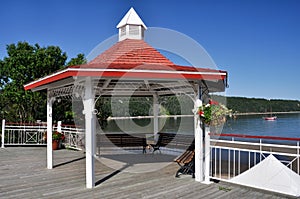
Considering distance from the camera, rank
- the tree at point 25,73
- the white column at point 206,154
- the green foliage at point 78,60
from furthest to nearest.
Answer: the green foliage at point 78,60 < the tree at point 25,73 < the white column at point 206,154

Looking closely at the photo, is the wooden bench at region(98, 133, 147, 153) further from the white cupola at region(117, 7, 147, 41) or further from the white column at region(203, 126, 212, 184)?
the white column at region(203, 126, 212, 184)

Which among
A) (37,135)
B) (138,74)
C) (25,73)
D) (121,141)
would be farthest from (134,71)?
(25,73)

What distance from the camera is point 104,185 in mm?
5152

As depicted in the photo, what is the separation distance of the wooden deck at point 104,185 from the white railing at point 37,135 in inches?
110

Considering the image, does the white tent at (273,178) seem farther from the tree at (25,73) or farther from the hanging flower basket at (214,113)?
the tree at (25,73)

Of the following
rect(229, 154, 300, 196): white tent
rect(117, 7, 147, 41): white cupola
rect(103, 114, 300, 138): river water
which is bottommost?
rect(103, 114, 300, 138): river water

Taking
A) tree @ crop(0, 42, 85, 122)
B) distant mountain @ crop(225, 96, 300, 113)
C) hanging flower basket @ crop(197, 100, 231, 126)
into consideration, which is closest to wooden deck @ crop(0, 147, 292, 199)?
hanging flower basket @ crop(197, 100, 231, 126)

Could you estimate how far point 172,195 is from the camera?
452cm

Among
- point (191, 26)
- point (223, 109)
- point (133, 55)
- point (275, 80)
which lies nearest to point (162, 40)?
point (133, 55)

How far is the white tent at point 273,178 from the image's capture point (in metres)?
4.37

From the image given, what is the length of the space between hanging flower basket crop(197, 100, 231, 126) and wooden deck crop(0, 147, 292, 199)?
1208 mm

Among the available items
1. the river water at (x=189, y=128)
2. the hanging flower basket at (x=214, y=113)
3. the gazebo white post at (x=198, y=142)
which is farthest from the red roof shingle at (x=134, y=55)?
the river water at (x=189, y=128)

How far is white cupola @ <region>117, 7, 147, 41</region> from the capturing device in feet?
25.6

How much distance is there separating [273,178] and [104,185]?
9.97 ft
